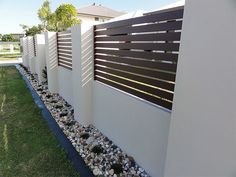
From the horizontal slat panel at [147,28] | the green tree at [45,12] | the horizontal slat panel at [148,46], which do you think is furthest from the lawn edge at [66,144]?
the green tree at [45,12]

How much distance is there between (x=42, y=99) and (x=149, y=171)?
520 centimetres

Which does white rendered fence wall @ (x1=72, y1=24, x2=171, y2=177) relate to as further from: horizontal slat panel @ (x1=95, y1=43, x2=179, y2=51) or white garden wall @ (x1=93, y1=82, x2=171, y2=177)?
horizontal slat panel @ (x1=95, y1=43, x2=179, y2=51)

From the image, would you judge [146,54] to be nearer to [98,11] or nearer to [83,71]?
[83,71]

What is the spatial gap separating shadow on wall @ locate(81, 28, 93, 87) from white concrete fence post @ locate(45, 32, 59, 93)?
10.5 feet

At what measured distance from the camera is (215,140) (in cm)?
158

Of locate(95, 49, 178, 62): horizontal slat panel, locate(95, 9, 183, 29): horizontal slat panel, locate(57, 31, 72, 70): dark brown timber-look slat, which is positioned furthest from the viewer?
locate(57, 31, 72, 70): dark brown timber-look slat

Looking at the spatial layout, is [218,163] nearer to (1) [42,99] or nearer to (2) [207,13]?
(2) [207,13]

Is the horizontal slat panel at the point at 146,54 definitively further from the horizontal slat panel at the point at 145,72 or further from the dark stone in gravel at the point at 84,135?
the dark stone in gravel at the point at 84,135

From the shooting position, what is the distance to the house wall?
145cm

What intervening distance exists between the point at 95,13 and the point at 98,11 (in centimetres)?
115

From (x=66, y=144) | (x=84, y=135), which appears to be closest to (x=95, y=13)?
(x=84, y=135)

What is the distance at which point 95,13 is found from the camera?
1367 inches

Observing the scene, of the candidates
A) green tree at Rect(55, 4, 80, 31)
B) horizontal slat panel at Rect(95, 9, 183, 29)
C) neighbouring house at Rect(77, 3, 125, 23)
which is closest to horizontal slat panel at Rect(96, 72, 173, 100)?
horizontal slat panel at Rect(95, 9, 183, 29)

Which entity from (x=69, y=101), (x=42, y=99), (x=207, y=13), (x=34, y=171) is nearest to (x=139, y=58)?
(x=207, y=13)
